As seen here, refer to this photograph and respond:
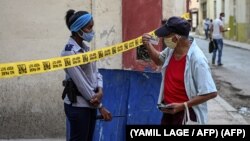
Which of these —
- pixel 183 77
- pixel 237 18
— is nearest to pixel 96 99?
pixel 183 77

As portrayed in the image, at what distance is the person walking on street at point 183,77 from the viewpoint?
3.93m

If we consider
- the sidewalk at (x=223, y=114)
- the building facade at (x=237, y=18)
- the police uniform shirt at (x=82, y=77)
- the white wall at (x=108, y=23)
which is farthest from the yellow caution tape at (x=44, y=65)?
the building facade at (x=237, y=18)

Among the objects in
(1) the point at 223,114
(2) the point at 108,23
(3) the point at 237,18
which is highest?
(3) the point at 237,18

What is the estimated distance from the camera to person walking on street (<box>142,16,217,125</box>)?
3926 millimetres

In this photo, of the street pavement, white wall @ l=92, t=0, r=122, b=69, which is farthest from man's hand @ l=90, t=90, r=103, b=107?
the street pavement

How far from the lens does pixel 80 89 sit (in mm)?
4340

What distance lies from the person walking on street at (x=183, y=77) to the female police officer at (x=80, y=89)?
25.8 inches

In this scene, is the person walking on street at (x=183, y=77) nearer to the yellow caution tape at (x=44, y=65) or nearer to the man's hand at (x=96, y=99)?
the man's hand at (x=96, y=99)

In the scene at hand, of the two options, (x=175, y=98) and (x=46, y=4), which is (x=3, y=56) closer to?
(x=46, y=4)

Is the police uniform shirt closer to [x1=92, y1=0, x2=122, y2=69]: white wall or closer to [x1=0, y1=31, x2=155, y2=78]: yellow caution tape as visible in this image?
[x1=0, y1=31, x2=155, y2=78]: yellow caution tape

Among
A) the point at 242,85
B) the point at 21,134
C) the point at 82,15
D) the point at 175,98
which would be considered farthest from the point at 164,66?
the point at 242,85

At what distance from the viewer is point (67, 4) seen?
260 inches

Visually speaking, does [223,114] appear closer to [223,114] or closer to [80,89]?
[223,114]

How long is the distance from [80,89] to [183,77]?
35.8 inches
